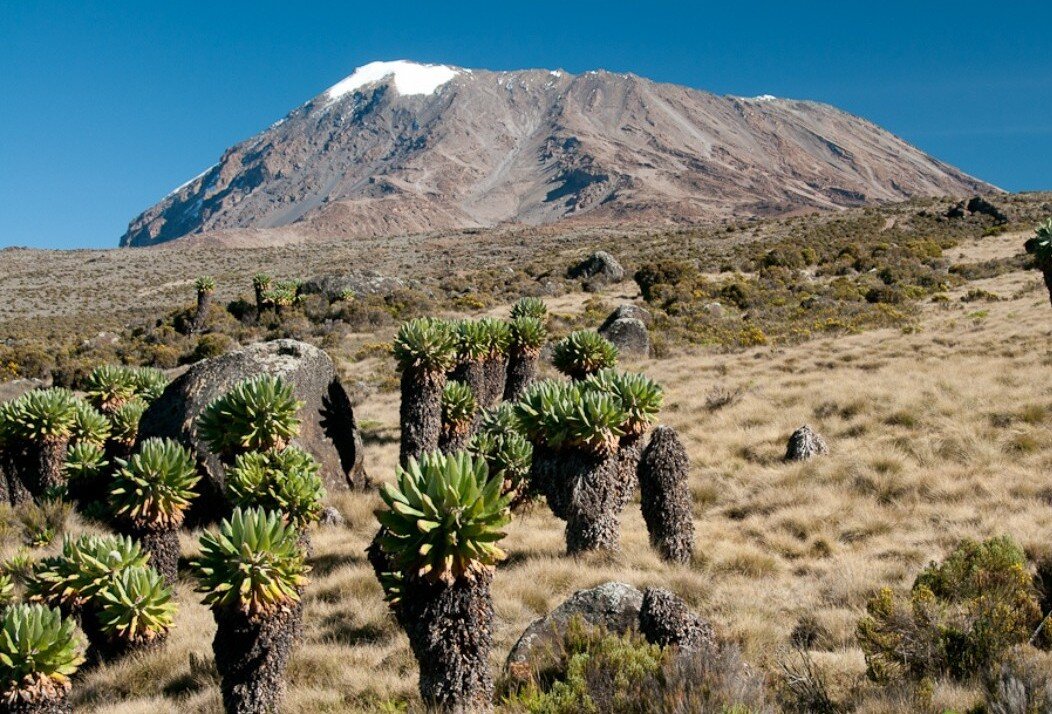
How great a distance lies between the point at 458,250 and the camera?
7569 cm

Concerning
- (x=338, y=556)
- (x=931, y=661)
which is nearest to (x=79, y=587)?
(x=338, y=556)

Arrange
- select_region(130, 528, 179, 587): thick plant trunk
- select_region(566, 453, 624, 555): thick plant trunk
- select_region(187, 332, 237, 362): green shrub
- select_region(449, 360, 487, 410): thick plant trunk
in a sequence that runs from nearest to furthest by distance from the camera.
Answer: select_region(130, 528, 179, 587): thick plant trunk < select_region(566, 453, 624, 555): thick plant trunk < select_region(449, 360, 487, 410): thick plant trunk < select_region(187, 332, 237, 362): green shrub

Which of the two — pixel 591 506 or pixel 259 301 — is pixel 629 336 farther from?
pixel 259 301

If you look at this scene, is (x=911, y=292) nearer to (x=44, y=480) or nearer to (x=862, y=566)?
(x=862, y=566)

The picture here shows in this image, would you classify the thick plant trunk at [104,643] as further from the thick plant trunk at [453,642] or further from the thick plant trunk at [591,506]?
the thick plant trunk at [591,506]

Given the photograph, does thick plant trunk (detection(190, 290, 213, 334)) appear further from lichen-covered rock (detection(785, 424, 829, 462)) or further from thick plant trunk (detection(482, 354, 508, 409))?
lichen-covered rock (detection(785, 424, 829, 462))

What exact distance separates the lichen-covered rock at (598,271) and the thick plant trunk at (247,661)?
118 ft

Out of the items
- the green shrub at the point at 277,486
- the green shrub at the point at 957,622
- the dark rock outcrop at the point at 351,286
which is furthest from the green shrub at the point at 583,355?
the dark rock outcrop at the point at 351,286

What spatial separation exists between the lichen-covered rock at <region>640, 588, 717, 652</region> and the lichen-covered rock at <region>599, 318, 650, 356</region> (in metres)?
18.8

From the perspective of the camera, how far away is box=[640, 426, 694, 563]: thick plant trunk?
944cm

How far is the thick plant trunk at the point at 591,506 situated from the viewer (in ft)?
Result: 30.9

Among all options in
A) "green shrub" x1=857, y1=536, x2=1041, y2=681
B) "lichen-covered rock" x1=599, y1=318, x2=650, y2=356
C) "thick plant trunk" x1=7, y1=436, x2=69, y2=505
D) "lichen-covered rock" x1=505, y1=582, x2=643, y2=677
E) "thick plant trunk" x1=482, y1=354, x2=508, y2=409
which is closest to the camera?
"green shrub" x1=857, y1=536, x2=1041, y2=681

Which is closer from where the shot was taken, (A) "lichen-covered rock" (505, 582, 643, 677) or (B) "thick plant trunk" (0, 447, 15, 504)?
(A) "lichen-covered rock" (505, 582, 643, 677)

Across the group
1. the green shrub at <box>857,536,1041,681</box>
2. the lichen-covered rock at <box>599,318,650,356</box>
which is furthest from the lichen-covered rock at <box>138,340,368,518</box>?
the lichen-covered rock at <box>599,318,650,356</box>
